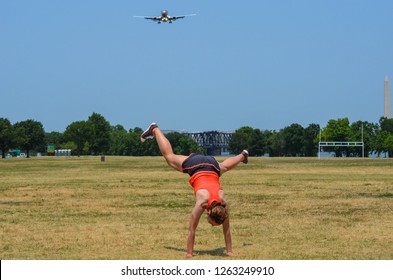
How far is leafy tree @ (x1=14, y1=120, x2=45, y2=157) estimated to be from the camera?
174 meters

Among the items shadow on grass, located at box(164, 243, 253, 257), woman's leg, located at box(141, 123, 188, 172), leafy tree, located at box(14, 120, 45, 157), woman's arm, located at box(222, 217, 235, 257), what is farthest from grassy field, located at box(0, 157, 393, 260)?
leafy tree, located at box(14, 120, 45, 157)

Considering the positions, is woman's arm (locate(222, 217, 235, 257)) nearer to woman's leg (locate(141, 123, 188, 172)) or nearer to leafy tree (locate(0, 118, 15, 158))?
woman's leg (locate(141, 123, 188, 172))

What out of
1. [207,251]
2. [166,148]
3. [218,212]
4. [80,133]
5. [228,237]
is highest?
[80,133]

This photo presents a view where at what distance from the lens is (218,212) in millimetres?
13539

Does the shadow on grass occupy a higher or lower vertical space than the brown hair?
lower

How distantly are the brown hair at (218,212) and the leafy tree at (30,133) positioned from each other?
16271 centimetres

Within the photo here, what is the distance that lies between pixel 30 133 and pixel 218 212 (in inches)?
6694

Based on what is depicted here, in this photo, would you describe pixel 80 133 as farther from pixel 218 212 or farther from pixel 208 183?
pixel 218 212

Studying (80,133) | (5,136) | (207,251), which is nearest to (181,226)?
(207,251)

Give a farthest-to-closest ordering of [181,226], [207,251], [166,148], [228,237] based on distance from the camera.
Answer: [181,226], [207,251], [166,148], [228,237]

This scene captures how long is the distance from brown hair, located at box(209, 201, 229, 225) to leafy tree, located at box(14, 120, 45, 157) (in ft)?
534

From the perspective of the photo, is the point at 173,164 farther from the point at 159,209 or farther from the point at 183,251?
the point at 159,209

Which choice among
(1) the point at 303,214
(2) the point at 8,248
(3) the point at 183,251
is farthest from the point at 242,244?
(1) the point at 303,214

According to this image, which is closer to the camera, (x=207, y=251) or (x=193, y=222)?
(x=193, y=222)
